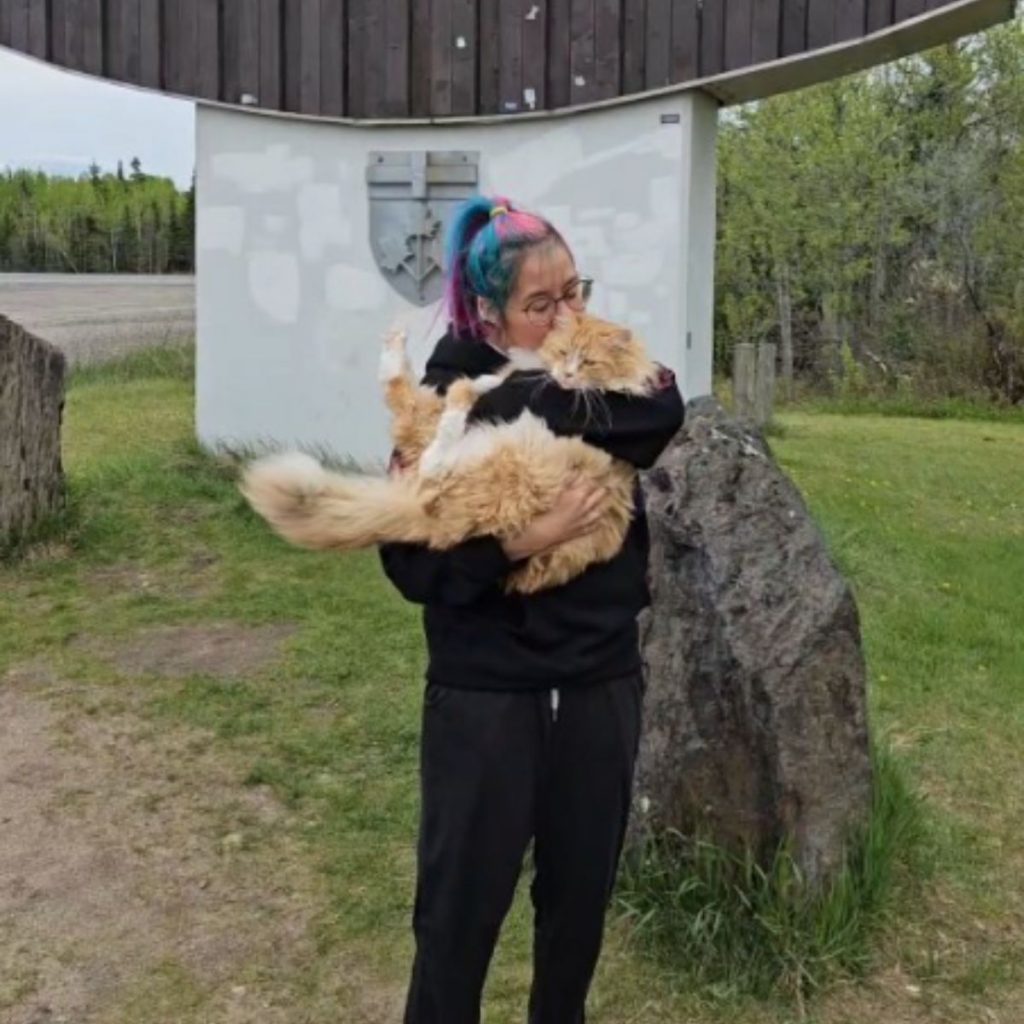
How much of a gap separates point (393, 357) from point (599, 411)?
38 cm

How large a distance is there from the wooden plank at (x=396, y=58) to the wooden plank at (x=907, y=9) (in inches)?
101

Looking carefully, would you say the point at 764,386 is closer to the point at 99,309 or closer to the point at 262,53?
the point at 262,53

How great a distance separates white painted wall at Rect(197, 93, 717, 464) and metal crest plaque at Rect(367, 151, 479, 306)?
0.07 m

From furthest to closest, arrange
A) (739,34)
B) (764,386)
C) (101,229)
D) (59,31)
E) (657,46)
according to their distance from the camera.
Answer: (101,229), (764,386), (59,31), (657,46), (739,34)

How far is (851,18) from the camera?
715 centimetres

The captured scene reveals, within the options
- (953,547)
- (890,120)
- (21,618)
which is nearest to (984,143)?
(890,120)

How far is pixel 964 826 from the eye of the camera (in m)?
4.32

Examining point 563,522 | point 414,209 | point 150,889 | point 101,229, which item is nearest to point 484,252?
point 563,522

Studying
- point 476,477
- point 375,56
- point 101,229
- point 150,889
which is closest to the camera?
point 476,477

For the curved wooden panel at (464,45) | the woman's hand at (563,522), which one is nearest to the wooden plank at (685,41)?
the curved wooden panel at (464,45)

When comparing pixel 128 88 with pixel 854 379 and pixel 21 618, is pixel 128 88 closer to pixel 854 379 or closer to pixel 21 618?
pixel 21 618

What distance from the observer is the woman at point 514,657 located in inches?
95.5

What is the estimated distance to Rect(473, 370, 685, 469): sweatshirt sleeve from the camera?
2.41 metres

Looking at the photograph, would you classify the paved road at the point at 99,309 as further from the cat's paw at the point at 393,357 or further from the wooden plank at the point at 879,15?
the cat's paw at the point at 393,357
